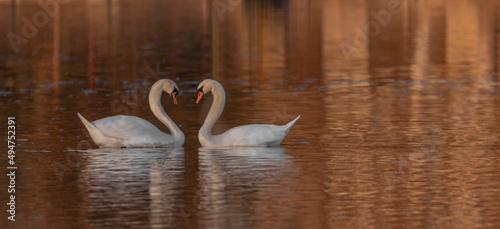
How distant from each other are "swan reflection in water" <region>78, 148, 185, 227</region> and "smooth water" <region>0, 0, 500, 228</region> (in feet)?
0.10

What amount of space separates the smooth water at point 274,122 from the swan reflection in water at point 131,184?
30 mm

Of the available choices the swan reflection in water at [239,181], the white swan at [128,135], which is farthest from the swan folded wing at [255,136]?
the white swan at [128,135]

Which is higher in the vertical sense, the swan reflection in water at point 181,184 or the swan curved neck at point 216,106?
the swan curved neck at point 216,106

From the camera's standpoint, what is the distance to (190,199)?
46.3 feet

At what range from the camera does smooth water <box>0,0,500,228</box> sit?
13.4m

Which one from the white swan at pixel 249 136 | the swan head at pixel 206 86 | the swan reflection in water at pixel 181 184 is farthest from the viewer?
the swan head at pixel 206 86

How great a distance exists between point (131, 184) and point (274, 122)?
6.89 m

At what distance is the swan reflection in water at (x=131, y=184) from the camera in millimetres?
13211

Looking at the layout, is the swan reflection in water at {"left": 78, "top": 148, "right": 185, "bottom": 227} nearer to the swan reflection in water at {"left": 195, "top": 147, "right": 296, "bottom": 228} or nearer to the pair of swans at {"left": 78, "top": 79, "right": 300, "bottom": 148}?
the pair of swans at {"left": 78, "top": 79, "right": 300, "bottom": 148}

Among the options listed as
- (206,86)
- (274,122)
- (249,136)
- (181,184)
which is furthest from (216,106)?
(181,184)

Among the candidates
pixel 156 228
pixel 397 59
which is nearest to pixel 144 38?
pixel 397 59

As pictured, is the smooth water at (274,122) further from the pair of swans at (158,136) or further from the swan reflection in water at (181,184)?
the pair of swans at (158,136)

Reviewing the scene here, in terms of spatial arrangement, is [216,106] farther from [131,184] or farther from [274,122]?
[131,184]

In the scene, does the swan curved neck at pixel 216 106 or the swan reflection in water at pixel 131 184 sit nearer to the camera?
the swan reflection in water at pixel 131 184
